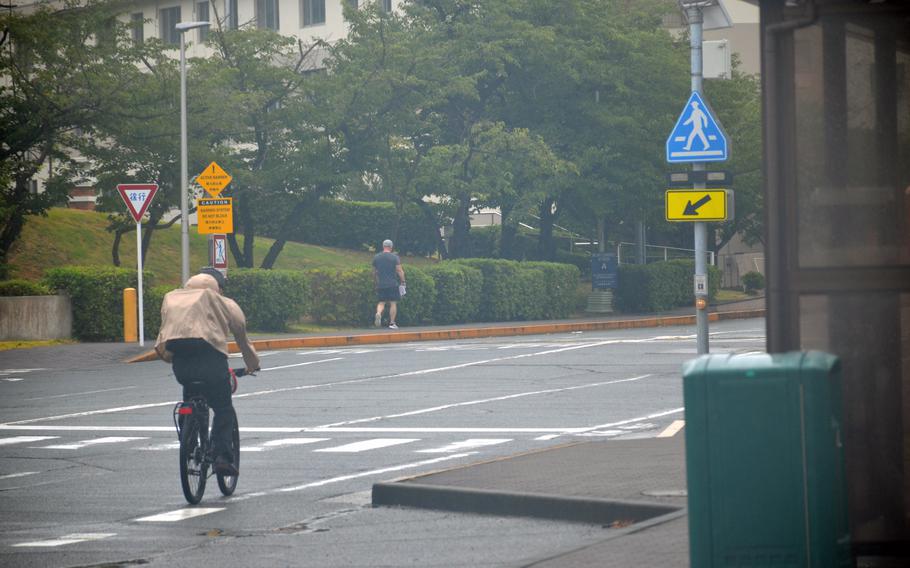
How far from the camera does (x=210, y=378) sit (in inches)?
→ 443

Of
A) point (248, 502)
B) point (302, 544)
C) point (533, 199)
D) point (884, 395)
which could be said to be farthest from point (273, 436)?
point (533, 199)

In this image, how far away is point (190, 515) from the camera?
1063 centimetres

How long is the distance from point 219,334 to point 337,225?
41.9 m

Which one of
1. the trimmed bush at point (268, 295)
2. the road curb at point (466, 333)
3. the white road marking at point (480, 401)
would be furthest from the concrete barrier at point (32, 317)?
the white road marking at point (480, 401)

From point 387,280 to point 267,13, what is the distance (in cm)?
3751

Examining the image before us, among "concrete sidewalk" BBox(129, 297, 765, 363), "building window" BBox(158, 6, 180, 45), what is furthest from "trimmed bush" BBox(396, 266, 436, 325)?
"building window" BBox(158, 6, 180, 45)

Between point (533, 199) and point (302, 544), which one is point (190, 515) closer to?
point (302, 544)

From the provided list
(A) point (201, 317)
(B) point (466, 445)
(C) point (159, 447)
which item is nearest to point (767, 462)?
(A) point (201, 317)

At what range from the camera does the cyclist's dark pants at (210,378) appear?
36.9ft

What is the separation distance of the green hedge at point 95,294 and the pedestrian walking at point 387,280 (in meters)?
5.85

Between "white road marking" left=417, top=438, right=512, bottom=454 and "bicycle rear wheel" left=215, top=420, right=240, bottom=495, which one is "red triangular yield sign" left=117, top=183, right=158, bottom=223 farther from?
"bicycle rear wheel" left=215, top=420, right=240, bottom=495

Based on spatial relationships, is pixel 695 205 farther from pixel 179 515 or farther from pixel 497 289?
pixel 497 289

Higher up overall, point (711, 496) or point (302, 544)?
point (711, 496)

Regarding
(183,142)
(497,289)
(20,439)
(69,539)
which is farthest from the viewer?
(497,289)
